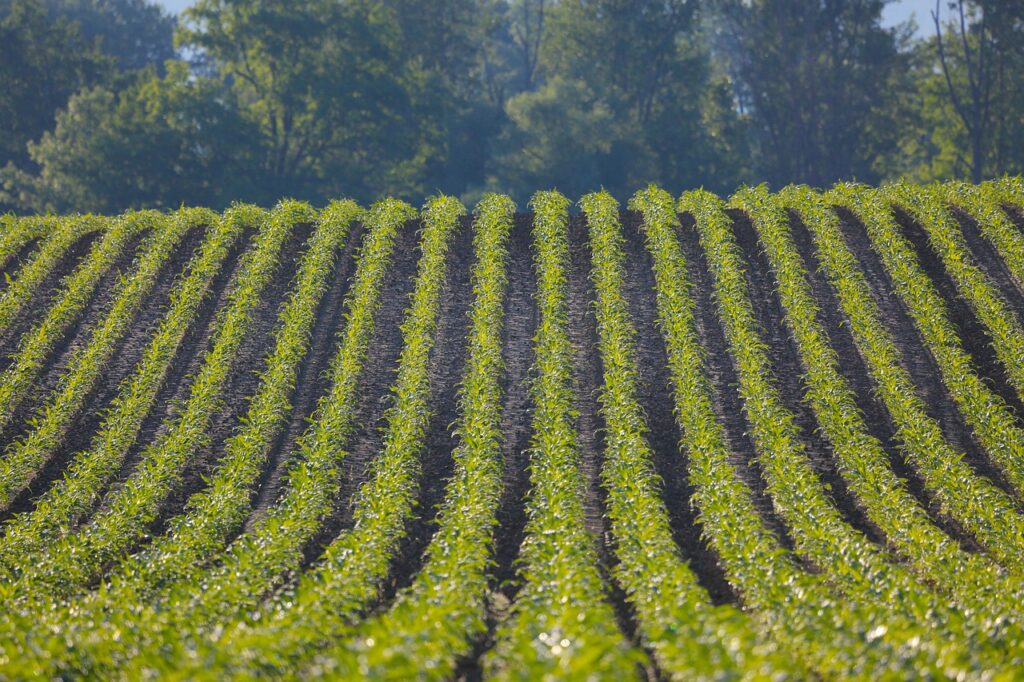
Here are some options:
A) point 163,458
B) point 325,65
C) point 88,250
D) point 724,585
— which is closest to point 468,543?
point 724,585

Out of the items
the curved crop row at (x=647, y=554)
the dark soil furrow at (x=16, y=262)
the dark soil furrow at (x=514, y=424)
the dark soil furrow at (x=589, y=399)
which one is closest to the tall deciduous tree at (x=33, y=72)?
the dark soil furrow at (x=16, y=262)

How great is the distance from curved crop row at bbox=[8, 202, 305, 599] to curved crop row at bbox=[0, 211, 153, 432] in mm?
2953

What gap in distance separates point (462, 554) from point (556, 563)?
109cm

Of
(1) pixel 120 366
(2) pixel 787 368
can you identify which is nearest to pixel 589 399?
(2) pixel 787 368

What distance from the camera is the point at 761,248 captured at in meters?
24.1

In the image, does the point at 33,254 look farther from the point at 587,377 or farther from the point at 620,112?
the point at 620,112

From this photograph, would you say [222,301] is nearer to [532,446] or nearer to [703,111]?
[532,446]

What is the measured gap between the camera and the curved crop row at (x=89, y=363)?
17.2m

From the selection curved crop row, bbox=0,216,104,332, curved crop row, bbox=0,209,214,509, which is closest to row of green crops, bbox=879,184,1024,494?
curved crop row, bbox=0,209,214,509

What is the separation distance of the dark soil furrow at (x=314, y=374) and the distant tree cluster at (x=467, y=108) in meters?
29.4

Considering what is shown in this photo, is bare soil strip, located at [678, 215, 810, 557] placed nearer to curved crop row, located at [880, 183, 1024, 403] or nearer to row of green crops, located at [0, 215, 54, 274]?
curved crop row, located at [880, 183, 1024, 403]

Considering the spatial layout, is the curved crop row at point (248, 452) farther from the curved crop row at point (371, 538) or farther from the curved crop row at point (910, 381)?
the curved crop row at point (910, 381)

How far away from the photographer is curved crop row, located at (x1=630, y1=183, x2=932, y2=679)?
9.59 metres

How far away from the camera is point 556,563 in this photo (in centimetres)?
1245
